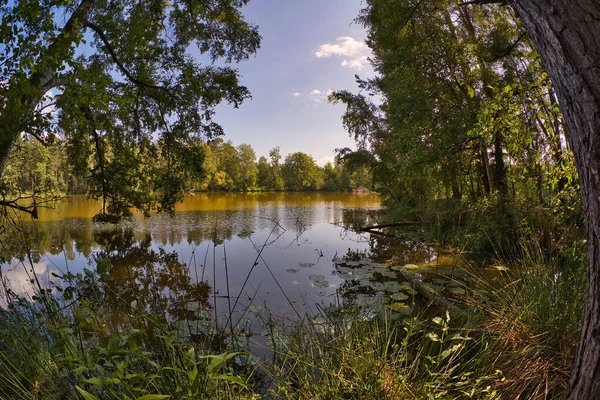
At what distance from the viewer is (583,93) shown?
1.16 meters

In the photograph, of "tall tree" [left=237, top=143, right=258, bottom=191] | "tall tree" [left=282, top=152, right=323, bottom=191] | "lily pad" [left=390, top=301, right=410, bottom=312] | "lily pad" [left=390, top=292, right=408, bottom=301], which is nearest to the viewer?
"lily pad" [left=390, top=301, right=410, bottom=312]

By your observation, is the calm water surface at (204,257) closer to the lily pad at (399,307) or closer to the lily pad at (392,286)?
the lily pad at (392,286)

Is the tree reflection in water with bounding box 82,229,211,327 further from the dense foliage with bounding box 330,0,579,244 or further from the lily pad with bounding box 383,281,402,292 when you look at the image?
the dense foliage with bounding box 330,0,579,244

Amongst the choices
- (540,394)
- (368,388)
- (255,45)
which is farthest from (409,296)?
(255,45)

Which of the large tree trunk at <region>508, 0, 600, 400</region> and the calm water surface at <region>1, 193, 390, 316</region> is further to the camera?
the calm water surface at <region>1, 193, 390, 316</region>

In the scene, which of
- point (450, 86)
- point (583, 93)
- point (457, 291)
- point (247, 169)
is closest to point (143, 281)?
point (457, 291)

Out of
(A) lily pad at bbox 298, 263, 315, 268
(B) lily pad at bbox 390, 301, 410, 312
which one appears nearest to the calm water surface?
(A) lily pad at bbox 298, 263, 315, 268

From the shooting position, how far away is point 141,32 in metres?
4.64

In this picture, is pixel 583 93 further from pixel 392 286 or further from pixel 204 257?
pixel 204 257

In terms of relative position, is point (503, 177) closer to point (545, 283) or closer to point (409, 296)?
point (409, 296)

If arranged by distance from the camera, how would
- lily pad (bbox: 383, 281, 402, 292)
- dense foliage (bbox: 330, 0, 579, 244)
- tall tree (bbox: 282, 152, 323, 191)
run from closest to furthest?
lily pad (bbox: 383, 281, 402, 292) < dense foliage (bbox: 330, 0, 579, 244) < tall tree (bbox: 282, 152, 323, 191)

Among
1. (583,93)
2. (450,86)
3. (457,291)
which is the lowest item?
(457,291)

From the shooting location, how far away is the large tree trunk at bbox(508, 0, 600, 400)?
113 cm

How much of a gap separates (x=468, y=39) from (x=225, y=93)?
21.0 ft
